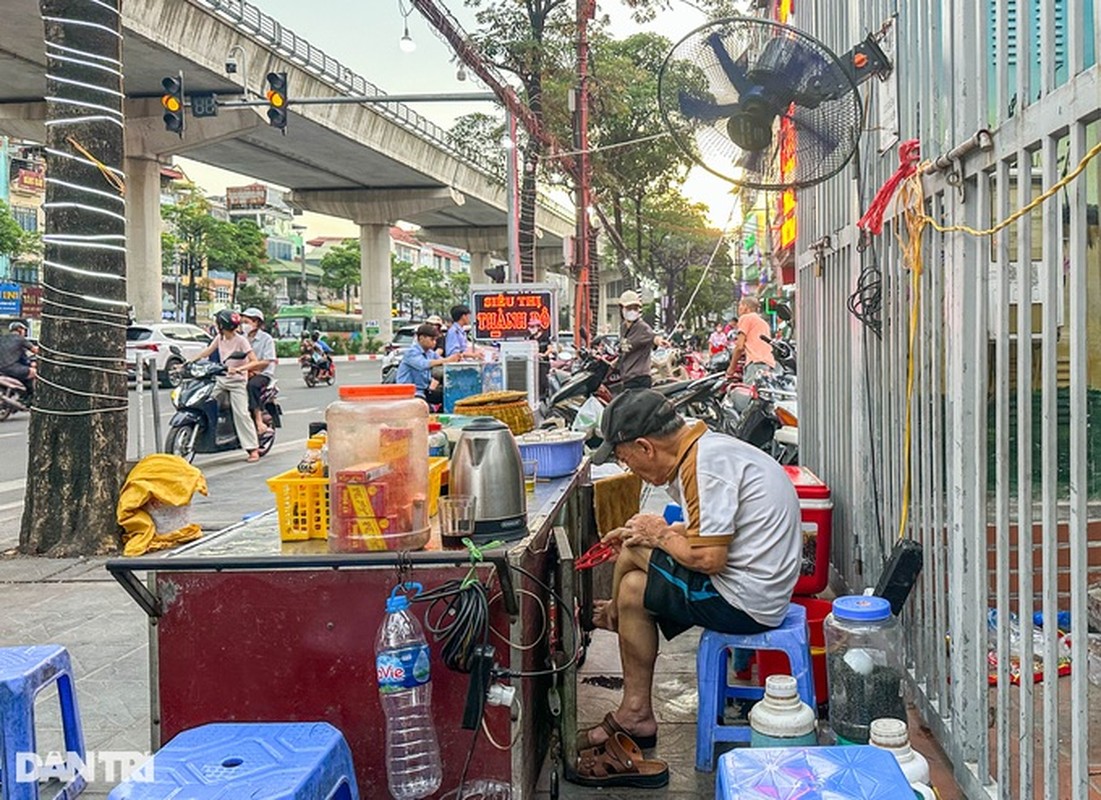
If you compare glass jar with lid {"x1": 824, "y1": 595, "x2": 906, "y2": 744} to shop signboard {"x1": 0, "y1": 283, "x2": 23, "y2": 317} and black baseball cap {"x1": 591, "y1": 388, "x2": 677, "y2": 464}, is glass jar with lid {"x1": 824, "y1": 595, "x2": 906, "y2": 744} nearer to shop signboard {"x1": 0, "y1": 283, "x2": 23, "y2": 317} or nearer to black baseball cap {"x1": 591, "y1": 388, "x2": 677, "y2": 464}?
black baseball cap {"x1": 591, "y1": 388, "x2": 677, "y2": 464}

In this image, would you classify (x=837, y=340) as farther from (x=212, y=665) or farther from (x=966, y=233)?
(x=212, y=665)

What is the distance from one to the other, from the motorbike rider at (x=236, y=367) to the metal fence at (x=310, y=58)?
9022mm

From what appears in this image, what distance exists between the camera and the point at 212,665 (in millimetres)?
2957

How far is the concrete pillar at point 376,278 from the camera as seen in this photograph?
3922 cm

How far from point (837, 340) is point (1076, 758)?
9.80 ft

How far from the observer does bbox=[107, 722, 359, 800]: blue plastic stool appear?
2.07 m

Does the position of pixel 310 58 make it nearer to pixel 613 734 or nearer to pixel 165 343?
pixel 165 343

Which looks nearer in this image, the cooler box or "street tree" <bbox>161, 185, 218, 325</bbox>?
the cooler box

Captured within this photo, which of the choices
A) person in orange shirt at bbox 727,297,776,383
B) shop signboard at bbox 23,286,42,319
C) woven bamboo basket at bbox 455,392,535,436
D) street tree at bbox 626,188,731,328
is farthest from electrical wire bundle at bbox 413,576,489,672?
shop signboard at bbox 23,286,42,319

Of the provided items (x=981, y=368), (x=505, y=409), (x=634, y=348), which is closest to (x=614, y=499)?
(x=505, y=409)

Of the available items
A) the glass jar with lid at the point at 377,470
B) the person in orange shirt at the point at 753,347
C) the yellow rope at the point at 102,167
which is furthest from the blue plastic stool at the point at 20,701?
the person in orange shirt at the point at 753,347

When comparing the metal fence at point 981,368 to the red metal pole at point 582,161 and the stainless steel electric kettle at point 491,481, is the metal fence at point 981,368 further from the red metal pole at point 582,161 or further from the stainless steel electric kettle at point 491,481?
the red metal pole at point 582,161

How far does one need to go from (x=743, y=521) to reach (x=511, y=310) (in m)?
8.28

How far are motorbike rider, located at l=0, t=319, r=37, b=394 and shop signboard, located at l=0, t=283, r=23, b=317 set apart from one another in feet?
85.8
